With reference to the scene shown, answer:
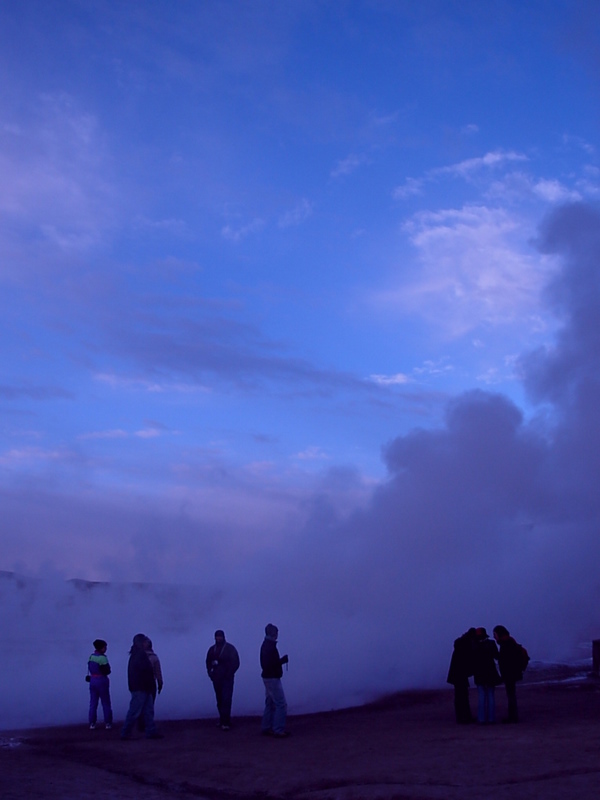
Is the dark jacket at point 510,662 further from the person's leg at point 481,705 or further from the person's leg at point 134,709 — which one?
the person's leg at point 134,709

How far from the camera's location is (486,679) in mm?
12750

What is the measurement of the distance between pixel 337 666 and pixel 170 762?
583 inches

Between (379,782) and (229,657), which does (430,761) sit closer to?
(379,782)

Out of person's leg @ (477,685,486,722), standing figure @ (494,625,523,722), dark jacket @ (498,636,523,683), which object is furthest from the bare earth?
dark jacket @ (498,636,523,683)

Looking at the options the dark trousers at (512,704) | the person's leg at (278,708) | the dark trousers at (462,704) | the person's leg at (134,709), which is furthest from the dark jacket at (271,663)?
the dark trousers at (512,704)

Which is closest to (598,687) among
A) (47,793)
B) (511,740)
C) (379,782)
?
(511,740)

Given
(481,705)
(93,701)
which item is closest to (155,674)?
(93,701)

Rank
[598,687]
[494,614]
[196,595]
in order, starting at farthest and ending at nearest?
[196,595] → [494,614] → [598,687]

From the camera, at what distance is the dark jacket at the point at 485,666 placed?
12750 millimetres

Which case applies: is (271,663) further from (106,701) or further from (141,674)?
(106,701)

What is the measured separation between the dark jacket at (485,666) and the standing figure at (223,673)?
158 inches

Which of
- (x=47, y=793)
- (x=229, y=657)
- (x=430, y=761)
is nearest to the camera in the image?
(x=47, y=793)

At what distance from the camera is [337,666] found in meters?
24.8

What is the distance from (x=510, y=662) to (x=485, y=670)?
447 mm
